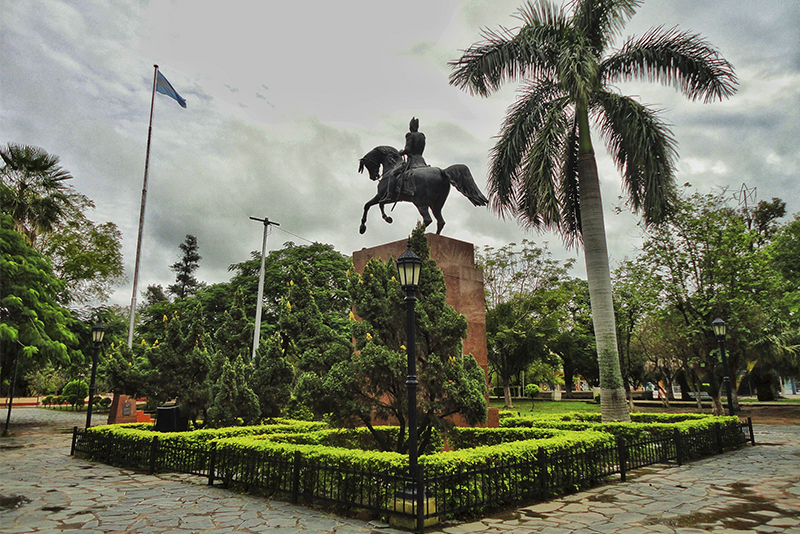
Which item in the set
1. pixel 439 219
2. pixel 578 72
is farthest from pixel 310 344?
pixel 578 72

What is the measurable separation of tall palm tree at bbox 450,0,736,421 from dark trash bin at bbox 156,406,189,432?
11256 mm

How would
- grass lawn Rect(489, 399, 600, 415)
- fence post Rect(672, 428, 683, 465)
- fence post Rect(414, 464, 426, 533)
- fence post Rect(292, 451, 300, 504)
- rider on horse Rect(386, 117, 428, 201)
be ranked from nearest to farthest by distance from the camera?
fence post Rect(414, 464, 426, 533), fence post Rect(292, 451, 300, 504), fence post Rect(672, 428, 683, 465), rider on horse Rect(386, 117, 428, 201), grass lawn Rect(489, 399, 600, 415)

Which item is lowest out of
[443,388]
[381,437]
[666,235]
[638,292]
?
[381,437]

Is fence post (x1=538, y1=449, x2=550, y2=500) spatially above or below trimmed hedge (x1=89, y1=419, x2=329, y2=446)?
below

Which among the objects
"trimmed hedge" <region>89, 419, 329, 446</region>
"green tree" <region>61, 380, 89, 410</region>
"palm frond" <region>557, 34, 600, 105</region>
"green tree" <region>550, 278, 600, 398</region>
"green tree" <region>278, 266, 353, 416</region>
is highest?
"palm frond" <region>557, 34, 600, 105</region>

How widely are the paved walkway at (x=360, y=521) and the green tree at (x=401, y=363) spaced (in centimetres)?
178

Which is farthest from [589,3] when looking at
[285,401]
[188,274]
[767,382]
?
[188,274]

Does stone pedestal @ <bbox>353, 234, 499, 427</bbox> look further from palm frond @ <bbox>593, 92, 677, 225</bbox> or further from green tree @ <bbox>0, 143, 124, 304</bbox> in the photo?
green tree @ <bbox>0, 143, 124, 304</bbox>

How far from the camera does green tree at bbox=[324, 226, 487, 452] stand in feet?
26.6

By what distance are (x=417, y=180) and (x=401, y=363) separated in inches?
216

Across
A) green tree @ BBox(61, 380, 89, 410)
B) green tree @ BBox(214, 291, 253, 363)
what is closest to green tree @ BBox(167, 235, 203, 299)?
green tree @ BBox(61, 380, 89, 410)

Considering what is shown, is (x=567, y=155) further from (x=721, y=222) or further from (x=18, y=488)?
(x=18, y=488)

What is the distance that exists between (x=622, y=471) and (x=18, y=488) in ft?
36.1

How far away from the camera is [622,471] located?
9.27 metres
